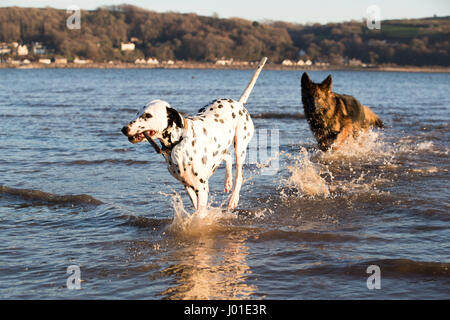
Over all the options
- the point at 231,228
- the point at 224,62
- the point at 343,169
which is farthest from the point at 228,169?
the point at 224,62

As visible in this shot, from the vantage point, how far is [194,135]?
629 cm

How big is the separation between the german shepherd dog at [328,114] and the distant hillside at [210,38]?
13504 cm

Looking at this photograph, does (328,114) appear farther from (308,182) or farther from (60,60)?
(60,60)

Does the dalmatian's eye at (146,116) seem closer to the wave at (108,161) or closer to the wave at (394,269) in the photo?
the wave at (394,269)

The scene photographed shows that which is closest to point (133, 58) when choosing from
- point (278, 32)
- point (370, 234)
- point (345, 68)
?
point (278, 32)

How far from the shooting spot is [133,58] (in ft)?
516

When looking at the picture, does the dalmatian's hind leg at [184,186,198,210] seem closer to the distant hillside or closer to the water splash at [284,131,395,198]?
the water splash at [284,131,395,198]

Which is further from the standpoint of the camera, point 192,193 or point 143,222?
point 143,222

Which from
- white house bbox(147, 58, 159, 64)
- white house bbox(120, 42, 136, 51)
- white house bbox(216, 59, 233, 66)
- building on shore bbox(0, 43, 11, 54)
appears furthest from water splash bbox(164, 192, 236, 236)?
white house bbox(120, 42, 136, 51)

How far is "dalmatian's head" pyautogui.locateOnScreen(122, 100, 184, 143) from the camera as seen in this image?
18.6 feet

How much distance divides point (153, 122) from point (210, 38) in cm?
16075

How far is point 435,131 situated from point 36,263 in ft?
50.7

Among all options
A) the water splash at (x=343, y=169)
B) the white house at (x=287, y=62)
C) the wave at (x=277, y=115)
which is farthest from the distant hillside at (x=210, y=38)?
the water splash at (x=343, y=169)

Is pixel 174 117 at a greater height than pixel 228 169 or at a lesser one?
greater
